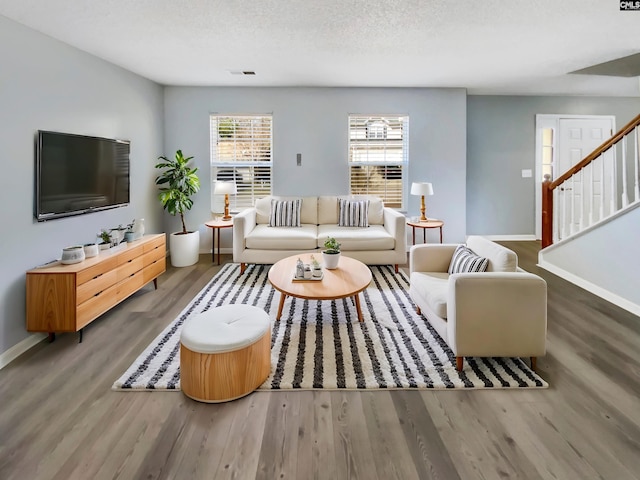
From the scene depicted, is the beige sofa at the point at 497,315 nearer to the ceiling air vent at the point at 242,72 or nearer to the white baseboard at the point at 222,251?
the ceiling air vent at the point at 242,72

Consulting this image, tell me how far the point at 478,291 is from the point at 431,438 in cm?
89

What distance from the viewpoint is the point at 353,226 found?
476 cm

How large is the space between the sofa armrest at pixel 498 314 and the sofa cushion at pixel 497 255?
250 millimetres

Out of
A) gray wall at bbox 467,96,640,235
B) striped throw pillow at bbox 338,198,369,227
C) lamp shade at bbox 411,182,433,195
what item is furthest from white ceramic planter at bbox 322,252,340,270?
gray wall at bbox 467,96,640,235

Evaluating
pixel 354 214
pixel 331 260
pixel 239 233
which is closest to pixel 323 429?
pixel 331 260

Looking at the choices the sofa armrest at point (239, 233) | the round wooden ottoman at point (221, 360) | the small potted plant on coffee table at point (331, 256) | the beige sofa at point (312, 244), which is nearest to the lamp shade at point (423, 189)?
the beige sofa at point (312, 244)

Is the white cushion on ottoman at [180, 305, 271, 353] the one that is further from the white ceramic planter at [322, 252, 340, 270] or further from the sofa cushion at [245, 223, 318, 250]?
the sofa cushion at [245, 223, 318, 250]

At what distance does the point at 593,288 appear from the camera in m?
3.62

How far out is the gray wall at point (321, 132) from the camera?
5.13 m

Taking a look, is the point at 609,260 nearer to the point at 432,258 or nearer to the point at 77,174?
the point at 432,258

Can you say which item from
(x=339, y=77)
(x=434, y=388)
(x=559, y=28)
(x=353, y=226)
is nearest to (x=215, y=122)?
(x=339, y=77)

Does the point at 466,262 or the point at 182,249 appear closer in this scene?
the point at 466,262

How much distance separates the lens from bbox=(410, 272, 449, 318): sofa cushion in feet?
7.85

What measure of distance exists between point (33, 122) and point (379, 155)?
418cm
